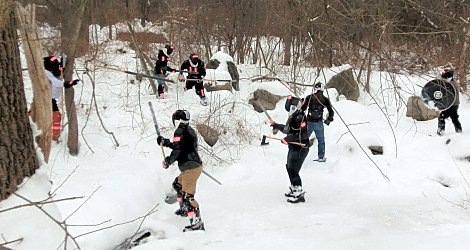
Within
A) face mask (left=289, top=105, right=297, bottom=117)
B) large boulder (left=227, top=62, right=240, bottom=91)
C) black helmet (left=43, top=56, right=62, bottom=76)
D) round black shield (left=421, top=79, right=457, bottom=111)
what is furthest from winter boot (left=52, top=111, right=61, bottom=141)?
round black shield (left=421, top=79, right=457, bottom=111)

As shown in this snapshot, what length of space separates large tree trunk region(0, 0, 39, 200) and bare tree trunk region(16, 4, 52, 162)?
293 millimetres

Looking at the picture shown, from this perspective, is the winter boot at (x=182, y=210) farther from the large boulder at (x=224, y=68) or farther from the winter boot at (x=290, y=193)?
the large boulder at (x=224, y=68)

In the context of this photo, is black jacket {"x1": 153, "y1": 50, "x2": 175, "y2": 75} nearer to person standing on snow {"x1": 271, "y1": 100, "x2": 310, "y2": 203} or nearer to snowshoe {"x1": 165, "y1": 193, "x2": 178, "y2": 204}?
snowshoe {"x1": 165, "y1": 193, "x2": 178, "y2": 204}

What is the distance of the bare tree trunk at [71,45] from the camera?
21.4ft

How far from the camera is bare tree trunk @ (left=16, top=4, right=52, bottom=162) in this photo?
9.34ft

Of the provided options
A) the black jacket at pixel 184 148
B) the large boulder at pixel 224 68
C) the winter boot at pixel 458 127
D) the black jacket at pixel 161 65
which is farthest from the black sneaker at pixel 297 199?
the large boulder at pixel 224 68

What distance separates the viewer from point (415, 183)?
294 inches

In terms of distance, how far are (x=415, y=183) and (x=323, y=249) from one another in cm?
318

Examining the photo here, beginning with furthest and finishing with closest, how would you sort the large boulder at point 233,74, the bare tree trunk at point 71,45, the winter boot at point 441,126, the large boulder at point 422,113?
the large boulder at point 233,74 < the large boulder at point 422,113 < the winter boot at point 441,126 < the bare tree trunk at point 71,45

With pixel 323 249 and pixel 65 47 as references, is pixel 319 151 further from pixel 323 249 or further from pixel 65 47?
pixel 65 47

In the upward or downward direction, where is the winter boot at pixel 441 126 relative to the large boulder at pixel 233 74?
downward

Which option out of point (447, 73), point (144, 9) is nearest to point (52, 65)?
point (447, 73)

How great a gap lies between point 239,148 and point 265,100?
3.00 metres

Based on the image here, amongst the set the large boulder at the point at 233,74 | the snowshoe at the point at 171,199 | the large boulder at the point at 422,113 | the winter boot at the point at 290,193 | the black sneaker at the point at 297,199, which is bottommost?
the snowshoe at the point at 171,199
